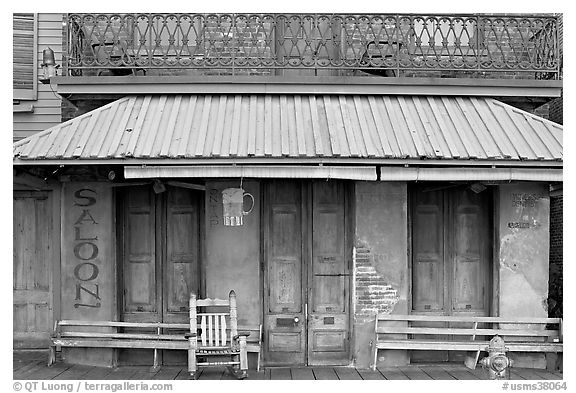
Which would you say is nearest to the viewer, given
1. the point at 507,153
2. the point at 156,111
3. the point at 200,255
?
the point at 507,153

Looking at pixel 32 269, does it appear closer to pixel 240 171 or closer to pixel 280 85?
pixel 240 171

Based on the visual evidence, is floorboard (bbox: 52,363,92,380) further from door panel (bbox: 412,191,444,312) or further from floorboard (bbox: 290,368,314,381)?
door panel (bbox: 412,191,444,312)

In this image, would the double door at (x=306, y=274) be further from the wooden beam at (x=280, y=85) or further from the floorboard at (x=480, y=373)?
the floorboard at (x=480, y=373)

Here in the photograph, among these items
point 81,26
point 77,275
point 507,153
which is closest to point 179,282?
point 77,275

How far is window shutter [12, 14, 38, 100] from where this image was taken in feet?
37.8

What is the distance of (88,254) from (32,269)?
4.86 ft

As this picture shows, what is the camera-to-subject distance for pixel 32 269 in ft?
35.8

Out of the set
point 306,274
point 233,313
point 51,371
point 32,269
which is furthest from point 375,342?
point 32,269

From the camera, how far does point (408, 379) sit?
9156mm

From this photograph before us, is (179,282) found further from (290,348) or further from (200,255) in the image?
(290,348)

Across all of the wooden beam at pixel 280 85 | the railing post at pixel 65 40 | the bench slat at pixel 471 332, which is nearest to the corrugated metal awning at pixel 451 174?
the wooden beam at pixel 280 85

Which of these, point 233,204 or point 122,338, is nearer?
point 233,204

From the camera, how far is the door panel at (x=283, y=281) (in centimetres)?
1011

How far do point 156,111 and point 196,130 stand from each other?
93 centimetres
